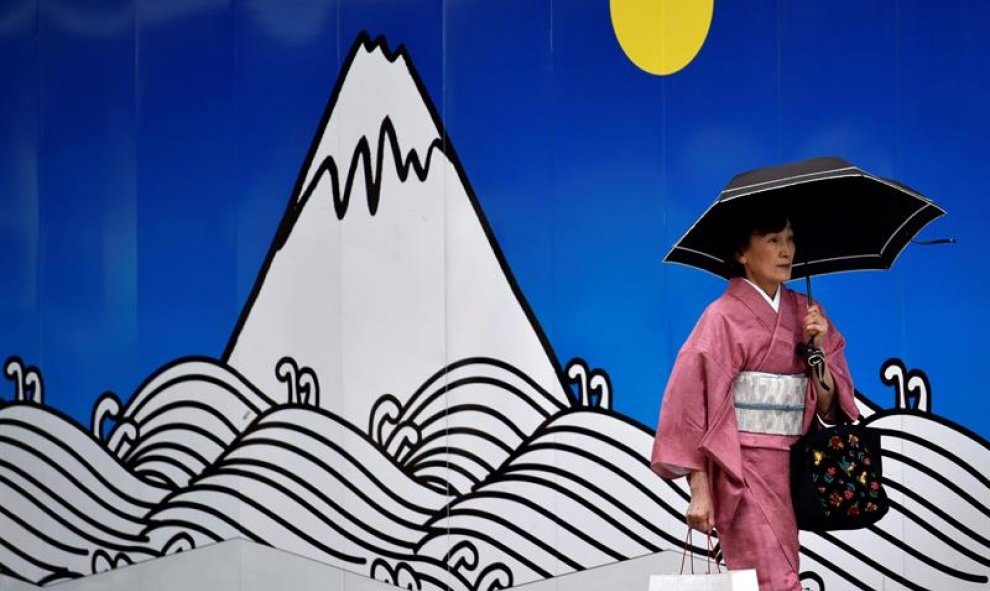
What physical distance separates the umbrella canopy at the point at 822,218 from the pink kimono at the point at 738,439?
0.25 meters

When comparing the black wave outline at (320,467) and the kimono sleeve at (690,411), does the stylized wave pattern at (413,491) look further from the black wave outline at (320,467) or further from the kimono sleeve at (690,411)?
the kimono sleeve at (690,411)

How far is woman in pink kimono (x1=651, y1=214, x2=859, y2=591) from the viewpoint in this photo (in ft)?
12.6

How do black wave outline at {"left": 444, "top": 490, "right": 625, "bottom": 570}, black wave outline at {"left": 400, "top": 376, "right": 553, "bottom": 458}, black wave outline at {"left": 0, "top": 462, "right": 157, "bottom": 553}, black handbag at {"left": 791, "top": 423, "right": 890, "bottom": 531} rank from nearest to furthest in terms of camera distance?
black handbag at {"left": 791, "top": 423, "right": 890, "bottom": 531}, black wave outline at {"left": 444, "top": 490, "right": 625, "bottom": 570}, black wave outline at {"left": 400, "top": 376, "right": 553, "bottom": 458}, black wave outline at {"left": 0, "top": 462, "right": 157, "bottom": 553}

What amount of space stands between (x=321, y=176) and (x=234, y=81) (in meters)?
0.61

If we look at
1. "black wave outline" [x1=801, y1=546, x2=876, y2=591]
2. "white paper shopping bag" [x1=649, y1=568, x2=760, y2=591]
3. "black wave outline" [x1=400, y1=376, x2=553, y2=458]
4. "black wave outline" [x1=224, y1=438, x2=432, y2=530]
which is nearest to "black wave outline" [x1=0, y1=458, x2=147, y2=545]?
"black wave outline" [x1=224, y1=438, x2=432, y2=530]

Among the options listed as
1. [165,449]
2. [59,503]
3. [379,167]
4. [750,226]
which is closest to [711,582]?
[750,226]

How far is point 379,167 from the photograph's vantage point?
557cm

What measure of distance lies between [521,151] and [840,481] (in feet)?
6.51

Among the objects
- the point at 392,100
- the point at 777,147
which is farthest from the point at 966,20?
the point at 392,100

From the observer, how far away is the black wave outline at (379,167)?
5219 mm

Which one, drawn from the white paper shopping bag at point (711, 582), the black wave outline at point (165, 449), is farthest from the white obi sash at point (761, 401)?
the black wave outline at point (165, 449)

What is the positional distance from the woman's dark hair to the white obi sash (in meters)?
A: 0.36

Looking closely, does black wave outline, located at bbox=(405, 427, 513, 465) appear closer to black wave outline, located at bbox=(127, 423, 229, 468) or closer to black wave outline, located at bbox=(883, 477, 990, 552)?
black wave outline, located at bbox=(127, 423, 229, 468)

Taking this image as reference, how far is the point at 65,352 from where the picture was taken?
616 cm
